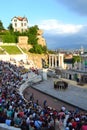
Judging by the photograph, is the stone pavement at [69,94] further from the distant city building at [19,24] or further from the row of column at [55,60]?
the distant city building at [19,24]

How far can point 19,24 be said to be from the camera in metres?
A: 84.1

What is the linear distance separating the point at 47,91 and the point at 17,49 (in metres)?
26.8

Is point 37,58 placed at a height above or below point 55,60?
above

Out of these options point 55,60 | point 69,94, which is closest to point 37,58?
point 55,60

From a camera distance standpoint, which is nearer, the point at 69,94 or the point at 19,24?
the point at 69,94

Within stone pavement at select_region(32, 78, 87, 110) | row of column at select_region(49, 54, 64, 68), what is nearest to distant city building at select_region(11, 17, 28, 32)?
row of column at select_region(49, 54, 64, 68)

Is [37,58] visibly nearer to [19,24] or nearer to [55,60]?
[55,60]

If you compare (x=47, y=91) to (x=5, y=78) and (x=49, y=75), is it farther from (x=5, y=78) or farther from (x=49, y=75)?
(x=49, y=75)

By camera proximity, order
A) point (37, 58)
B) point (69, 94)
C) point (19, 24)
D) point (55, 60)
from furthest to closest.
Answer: point (19, 24) → point (55, 60) → point (37, 58) → point (69, 94)

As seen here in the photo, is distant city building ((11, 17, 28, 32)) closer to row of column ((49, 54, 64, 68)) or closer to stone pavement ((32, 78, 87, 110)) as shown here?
row of column ((49, 54, 64, 68))

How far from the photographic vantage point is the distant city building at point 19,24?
277 feet

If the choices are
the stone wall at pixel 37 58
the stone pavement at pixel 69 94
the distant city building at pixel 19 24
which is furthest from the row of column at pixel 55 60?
the stone pavement at pixel 69 94

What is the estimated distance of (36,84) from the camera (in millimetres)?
41438

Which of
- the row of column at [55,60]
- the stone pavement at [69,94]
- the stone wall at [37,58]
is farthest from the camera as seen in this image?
the row of column at [55,60]
